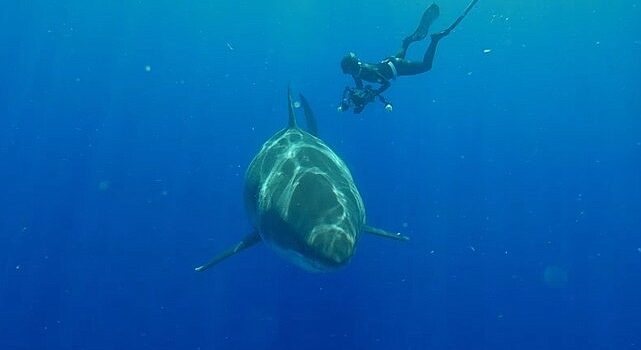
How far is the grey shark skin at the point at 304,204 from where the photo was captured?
541cm

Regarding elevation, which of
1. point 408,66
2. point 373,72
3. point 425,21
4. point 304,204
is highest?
point 425,21

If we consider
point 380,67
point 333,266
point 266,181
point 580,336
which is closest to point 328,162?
point 266,181

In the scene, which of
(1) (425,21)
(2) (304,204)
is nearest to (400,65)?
(1) (425,21)

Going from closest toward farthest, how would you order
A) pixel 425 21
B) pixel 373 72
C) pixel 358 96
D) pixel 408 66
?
1. pixel 358 96
2. pixel 373 72
3. pixel 408 66
4. pixel 425 21

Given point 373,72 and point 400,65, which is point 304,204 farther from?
point 400,65

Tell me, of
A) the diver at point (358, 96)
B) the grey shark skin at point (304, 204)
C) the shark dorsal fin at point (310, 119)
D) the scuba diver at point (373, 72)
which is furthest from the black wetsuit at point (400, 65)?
the grey shark skin at point (304, 204)

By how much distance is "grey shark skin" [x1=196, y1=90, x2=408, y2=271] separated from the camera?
17.8ft

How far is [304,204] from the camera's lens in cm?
609

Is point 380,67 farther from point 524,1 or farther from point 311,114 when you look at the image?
point 524,1

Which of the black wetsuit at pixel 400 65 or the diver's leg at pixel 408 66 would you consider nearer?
the black wetsuit at pixel 400 65

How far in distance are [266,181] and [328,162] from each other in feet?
3.36

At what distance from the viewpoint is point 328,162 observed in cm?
770

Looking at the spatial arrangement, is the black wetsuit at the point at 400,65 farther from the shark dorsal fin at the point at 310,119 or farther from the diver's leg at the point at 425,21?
the shark dorsal fin at the point at 310,119

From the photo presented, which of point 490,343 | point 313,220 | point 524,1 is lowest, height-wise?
point 490,343
